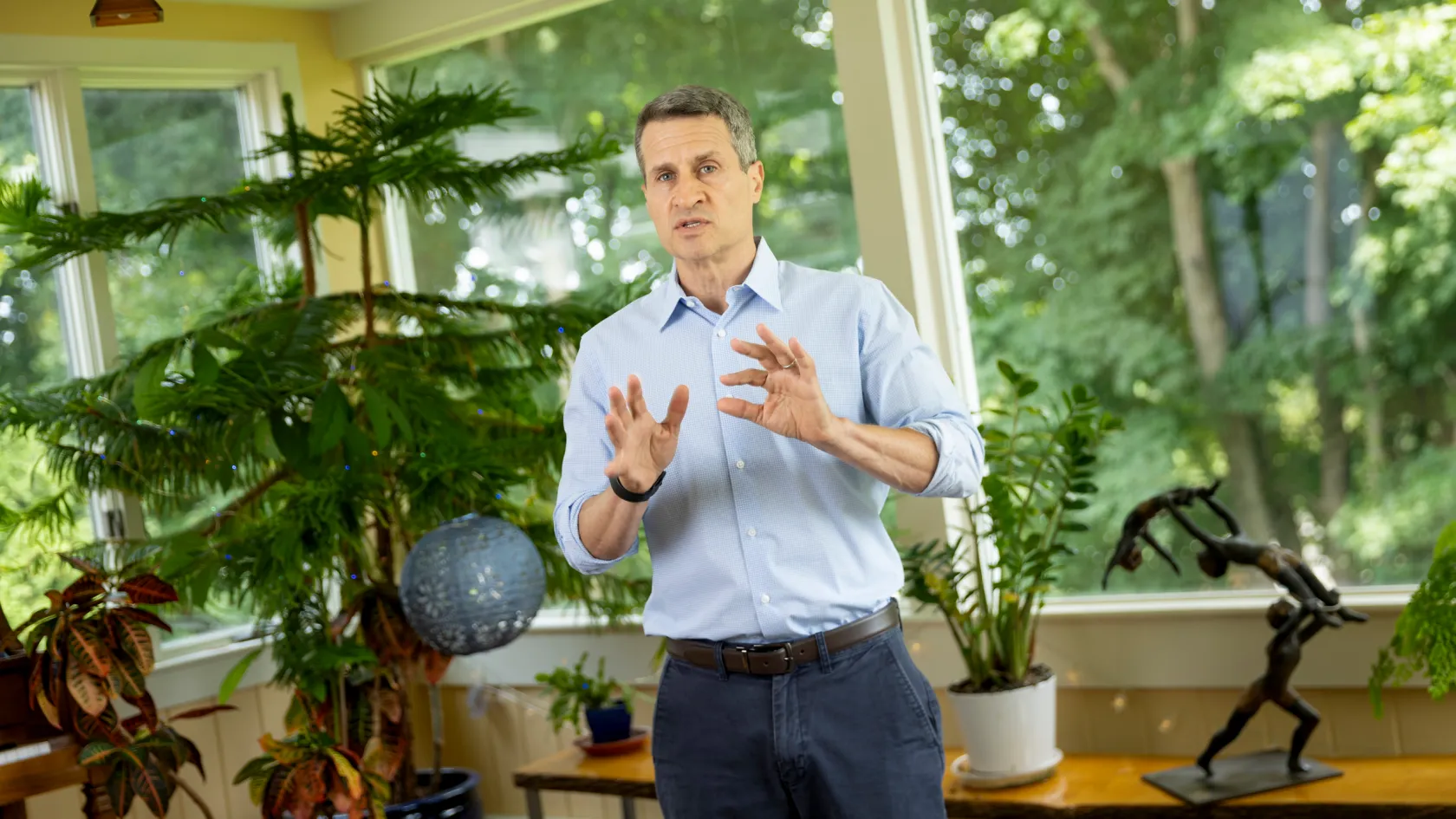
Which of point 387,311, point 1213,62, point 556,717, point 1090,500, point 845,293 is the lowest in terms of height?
point 556,717

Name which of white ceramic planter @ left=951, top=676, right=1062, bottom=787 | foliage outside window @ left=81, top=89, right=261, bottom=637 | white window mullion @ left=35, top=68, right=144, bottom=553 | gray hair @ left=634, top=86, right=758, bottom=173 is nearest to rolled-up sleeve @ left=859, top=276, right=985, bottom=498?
gray hair @ left=634, top=86, right=758, bottom=173

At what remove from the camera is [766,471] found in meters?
1.59

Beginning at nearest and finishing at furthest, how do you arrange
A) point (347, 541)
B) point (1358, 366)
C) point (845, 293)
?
point (845, 293), point (1358, 366), point (347, 541)

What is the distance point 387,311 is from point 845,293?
5.78 ft

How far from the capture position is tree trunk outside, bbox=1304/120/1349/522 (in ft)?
8.32

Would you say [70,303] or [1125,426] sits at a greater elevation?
[70,303]

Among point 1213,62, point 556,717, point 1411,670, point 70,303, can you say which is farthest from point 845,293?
point 70,303

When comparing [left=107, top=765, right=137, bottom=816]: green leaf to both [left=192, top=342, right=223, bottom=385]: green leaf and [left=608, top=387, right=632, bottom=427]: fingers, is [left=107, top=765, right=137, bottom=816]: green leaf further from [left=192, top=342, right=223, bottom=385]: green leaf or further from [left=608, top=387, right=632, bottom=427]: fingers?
[left=608, top=387, right=632, bottom=427]: fingers

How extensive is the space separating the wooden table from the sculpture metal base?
2 centimetres

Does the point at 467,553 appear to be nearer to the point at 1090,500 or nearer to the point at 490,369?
the point at 490,369

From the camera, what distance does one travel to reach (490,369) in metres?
3.02

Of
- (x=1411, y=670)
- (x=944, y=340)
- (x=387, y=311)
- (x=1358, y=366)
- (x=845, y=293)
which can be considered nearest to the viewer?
(x=845, y=293)

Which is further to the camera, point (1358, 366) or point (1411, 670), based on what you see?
point (1358, 366)

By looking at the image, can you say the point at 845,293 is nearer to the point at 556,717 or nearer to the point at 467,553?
the point at 467,553
